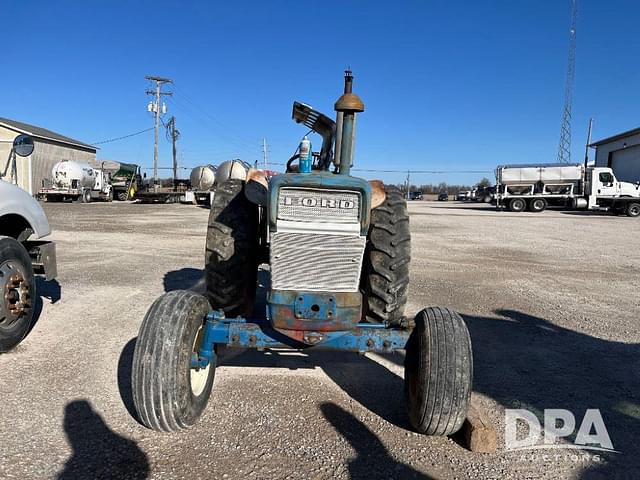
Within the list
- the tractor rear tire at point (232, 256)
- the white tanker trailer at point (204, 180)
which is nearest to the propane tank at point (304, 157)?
the tractor rear tire at point (232, 256)

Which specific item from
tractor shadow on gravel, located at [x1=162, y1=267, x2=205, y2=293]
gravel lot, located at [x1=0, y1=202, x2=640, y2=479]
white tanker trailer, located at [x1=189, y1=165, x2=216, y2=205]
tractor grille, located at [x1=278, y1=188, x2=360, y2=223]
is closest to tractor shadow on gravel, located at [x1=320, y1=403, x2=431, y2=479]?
gravel lot, located at [x1=0, y1=202, x2=640, y2=479]

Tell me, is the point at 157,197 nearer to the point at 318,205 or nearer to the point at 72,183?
the point at 72,183

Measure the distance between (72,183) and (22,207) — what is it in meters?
31.1

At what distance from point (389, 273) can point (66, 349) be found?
3.16 m

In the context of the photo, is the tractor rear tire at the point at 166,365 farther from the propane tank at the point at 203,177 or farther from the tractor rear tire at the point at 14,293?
the propane tank at the point at 203,177

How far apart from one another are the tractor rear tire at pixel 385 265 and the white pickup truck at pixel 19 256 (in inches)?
124

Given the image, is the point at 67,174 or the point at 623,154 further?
the point at 623,154


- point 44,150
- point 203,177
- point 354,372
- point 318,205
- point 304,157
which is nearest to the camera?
point 318,205

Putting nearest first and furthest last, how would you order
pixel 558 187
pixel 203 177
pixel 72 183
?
pixel 203 177 → pixel 558 187 → pixel 72 183

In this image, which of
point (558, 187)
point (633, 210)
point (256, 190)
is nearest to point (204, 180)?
point (558, 187)

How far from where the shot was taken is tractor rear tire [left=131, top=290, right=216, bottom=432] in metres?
2.83

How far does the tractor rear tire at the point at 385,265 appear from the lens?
359 cm

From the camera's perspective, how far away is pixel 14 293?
436cm

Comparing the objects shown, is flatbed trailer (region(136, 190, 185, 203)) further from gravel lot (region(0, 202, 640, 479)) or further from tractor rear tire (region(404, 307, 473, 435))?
tractor rear tire (region(404, 307, 473, 435))
